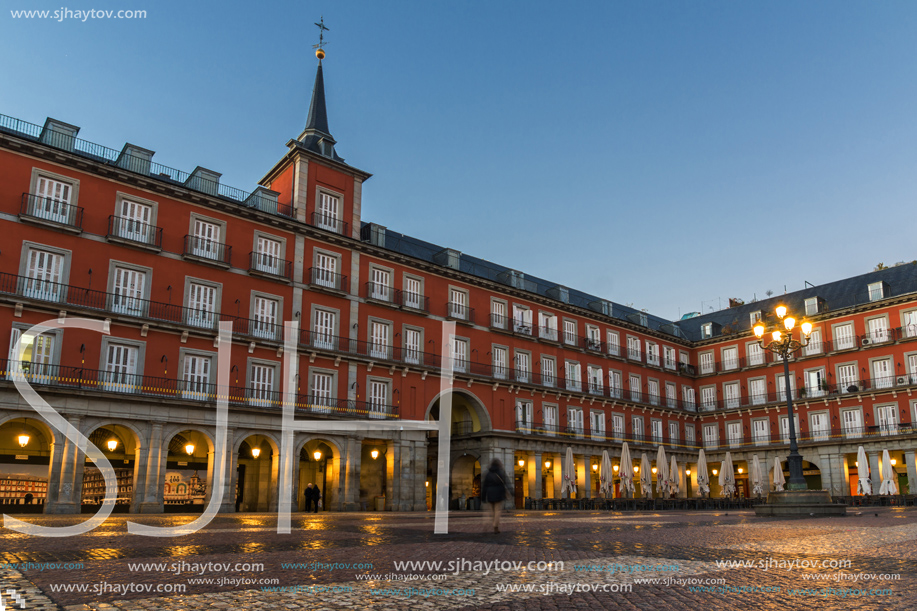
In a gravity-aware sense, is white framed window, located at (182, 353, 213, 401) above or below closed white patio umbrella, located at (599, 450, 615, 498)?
above

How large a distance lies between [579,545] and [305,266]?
85.2ft

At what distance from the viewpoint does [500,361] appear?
4241 centimetres

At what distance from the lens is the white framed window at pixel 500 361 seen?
4197 centimetres

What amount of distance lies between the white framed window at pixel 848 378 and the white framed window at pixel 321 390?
36.3 m

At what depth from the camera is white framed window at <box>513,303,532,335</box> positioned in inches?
1731

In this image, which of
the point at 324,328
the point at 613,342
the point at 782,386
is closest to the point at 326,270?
the point at 324,328

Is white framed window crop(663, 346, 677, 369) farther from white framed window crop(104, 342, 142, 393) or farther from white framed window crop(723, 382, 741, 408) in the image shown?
white framed window crop(104, 342, 142, 393)

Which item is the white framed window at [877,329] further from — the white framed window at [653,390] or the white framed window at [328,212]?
the white framed window at [328,212]

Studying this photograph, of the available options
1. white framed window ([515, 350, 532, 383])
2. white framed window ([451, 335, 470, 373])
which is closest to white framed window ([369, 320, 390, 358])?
white framed window ([451, 335, 470, 373])

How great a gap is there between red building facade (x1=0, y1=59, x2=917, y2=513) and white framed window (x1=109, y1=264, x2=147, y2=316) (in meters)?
0.09

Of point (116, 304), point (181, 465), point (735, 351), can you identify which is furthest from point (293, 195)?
point (735, 351)

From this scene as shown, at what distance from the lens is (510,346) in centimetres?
4319

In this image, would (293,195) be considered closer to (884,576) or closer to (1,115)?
(1,115)

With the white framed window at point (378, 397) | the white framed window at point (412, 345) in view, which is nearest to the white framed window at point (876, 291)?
the white framed window at point (412, 345)
